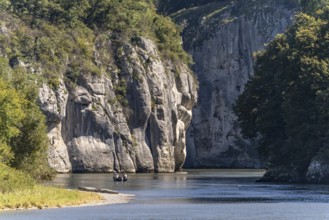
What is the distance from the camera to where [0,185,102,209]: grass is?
7519cm

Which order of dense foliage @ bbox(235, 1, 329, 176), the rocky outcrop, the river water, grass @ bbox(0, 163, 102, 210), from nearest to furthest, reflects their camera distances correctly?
the river water → grass @ bbox(0, 163, 102, 210) → the rocky outcrop → dense foliage @ bbox(235, 1, 329, 176)

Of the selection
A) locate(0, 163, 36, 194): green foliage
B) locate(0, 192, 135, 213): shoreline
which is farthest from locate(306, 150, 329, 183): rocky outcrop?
locate(0, 163, 36, 194): green foliage

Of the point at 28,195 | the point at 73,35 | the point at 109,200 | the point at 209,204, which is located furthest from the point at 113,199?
the point at 73,35

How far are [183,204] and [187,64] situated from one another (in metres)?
94.8

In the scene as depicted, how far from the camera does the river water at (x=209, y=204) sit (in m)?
72.6

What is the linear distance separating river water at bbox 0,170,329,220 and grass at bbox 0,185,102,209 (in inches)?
69.8

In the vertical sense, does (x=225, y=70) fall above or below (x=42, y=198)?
above

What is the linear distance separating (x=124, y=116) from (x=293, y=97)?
45.1 meters

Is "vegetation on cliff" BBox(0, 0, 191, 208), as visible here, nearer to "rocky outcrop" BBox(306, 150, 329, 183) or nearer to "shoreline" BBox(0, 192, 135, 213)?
"rocky outcrop" BBox(306, 150, 329, 183)

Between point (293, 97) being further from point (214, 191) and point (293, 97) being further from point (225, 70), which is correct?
point (225, 70)

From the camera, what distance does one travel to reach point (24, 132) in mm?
96875

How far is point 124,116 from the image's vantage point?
159m

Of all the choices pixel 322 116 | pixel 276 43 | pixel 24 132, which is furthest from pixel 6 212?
pixel 276 43

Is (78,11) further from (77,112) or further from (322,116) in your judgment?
(322,116)
